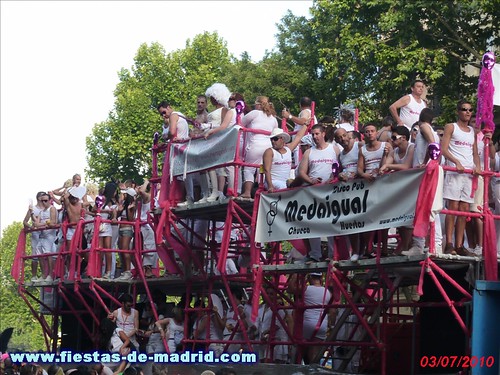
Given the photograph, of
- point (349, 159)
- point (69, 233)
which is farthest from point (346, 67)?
point (349, 159)

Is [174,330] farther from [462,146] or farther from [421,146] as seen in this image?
[462,146]

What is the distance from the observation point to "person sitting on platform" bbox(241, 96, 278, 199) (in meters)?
15.8

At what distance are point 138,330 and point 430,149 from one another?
7826 millimetres

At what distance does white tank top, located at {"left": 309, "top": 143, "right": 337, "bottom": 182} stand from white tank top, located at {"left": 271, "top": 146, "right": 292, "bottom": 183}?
82cm

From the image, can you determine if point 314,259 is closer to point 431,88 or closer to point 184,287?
point 184,287

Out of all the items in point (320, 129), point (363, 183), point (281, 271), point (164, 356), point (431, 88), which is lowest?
point (164, 356)

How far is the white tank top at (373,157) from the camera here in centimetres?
1305

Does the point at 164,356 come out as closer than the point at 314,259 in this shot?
No

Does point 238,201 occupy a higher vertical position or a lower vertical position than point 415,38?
lower

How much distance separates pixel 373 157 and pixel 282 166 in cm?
232

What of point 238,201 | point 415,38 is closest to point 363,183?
point 238,201

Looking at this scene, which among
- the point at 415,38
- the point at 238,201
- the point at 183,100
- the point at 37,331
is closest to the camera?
the point at 238,201

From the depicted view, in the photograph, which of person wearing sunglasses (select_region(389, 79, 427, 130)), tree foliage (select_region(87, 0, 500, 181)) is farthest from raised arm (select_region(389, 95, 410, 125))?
tree foliage (select_region(87, 0, 500, 181))

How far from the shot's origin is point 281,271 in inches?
579
